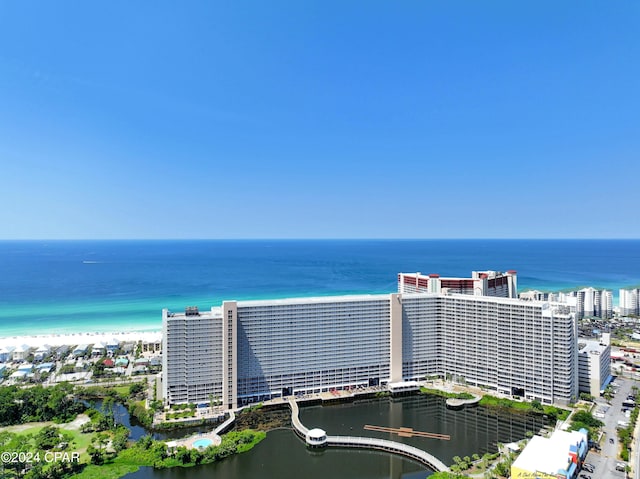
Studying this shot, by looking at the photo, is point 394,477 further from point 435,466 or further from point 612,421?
point 612,421

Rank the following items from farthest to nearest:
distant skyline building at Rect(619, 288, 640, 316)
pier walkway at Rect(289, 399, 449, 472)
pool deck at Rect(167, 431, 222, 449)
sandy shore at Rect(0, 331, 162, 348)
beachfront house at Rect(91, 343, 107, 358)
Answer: distant skyline building at Rect(619, 288, 640, 316) < sandy shore at Rect(0, 331, 162, 348) < beachfront house at Rect(91, 343, 107, 358) < pool deck at Rect(167, 431, 222, 449) < pier walkway at Rect(289, 399, 449, 472)

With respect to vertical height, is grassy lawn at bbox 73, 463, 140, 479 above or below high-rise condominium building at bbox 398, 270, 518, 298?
below

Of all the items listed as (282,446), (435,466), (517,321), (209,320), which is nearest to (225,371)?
(209,320)

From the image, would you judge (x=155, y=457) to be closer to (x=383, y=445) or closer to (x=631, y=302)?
(x=383, y=445)

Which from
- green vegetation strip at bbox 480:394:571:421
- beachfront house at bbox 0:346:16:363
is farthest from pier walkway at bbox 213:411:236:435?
beachfront house at bbox 0:346:16:363

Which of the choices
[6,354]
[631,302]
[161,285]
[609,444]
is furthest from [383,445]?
[161,285]

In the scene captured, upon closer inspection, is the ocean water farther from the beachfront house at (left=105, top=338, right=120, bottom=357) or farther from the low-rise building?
the low-rise building
